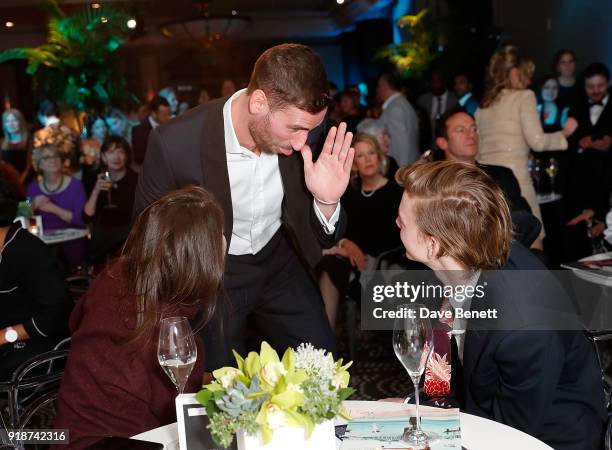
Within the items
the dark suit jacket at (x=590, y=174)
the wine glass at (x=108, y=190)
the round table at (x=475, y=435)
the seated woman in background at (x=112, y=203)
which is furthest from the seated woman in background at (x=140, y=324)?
the dark suit jacket at (x=590, y=174)

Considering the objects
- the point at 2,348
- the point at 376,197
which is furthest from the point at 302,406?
the point at 376,197

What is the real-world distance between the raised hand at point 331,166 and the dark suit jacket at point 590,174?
3.76 m

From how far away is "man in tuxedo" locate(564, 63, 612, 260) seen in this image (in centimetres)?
590

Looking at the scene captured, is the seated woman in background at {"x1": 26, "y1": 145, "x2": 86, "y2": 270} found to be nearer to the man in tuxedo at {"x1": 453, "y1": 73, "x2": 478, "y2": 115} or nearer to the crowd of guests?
the crowd of guests

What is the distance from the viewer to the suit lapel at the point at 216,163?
2730 millimetres

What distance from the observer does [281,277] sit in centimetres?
297

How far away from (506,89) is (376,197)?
1190 millimetres

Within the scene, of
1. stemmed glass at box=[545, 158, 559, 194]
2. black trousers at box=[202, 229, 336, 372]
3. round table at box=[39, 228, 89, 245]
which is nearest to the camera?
black trousers at box=[202, 229, 336, 372]

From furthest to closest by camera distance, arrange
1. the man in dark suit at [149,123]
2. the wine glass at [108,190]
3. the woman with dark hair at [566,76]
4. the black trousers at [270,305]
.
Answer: the man in dark suit at [149,123] < the woman with dark hair at [566,76] < the wine glass at [108,190] < the black trousers at [270,305]

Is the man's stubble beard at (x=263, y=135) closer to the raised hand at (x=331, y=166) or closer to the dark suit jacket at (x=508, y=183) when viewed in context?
the raised hand at (x=331, y=166)

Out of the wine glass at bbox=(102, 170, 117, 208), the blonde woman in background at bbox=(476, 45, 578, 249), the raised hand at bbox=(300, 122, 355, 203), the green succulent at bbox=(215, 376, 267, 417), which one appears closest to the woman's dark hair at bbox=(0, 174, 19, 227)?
the raised hand at bbox=(300, 122, 355, 203)

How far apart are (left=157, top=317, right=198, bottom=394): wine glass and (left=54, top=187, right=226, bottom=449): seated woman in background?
257 mm

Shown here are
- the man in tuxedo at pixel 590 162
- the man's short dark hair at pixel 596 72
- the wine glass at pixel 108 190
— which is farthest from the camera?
the man's short dark hair at pixel 596 72

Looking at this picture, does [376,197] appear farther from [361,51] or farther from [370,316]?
[361,51]
